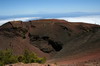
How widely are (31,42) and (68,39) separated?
1341 centimetres

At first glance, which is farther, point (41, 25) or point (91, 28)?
point (41, 25)

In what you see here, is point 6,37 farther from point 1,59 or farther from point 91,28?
point 1,59

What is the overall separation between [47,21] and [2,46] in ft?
80.1

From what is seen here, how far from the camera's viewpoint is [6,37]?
6819 centimetres

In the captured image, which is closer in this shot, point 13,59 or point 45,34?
point 13,59

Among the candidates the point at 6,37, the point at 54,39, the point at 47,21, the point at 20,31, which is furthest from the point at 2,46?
the point at 47,21

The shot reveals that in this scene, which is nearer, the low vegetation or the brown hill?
the low vegetation

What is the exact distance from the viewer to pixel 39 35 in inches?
3068

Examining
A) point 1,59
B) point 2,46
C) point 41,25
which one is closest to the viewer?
point 1,59

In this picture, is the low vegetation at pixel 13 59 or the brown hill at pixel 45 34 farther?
the brown hill at pixel 45 34

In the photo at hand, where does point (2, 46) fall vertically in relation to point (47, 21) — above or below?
below

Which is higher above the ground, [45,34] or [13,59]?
[13,59]

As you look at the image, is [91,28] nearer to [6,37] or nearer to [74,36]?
[74,36]

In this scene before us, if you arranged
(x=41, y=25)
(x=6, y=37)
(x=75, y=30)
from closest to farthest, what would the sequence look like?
(x=6, y=37) → (x=75, y=30) → (x=41, y=25)
